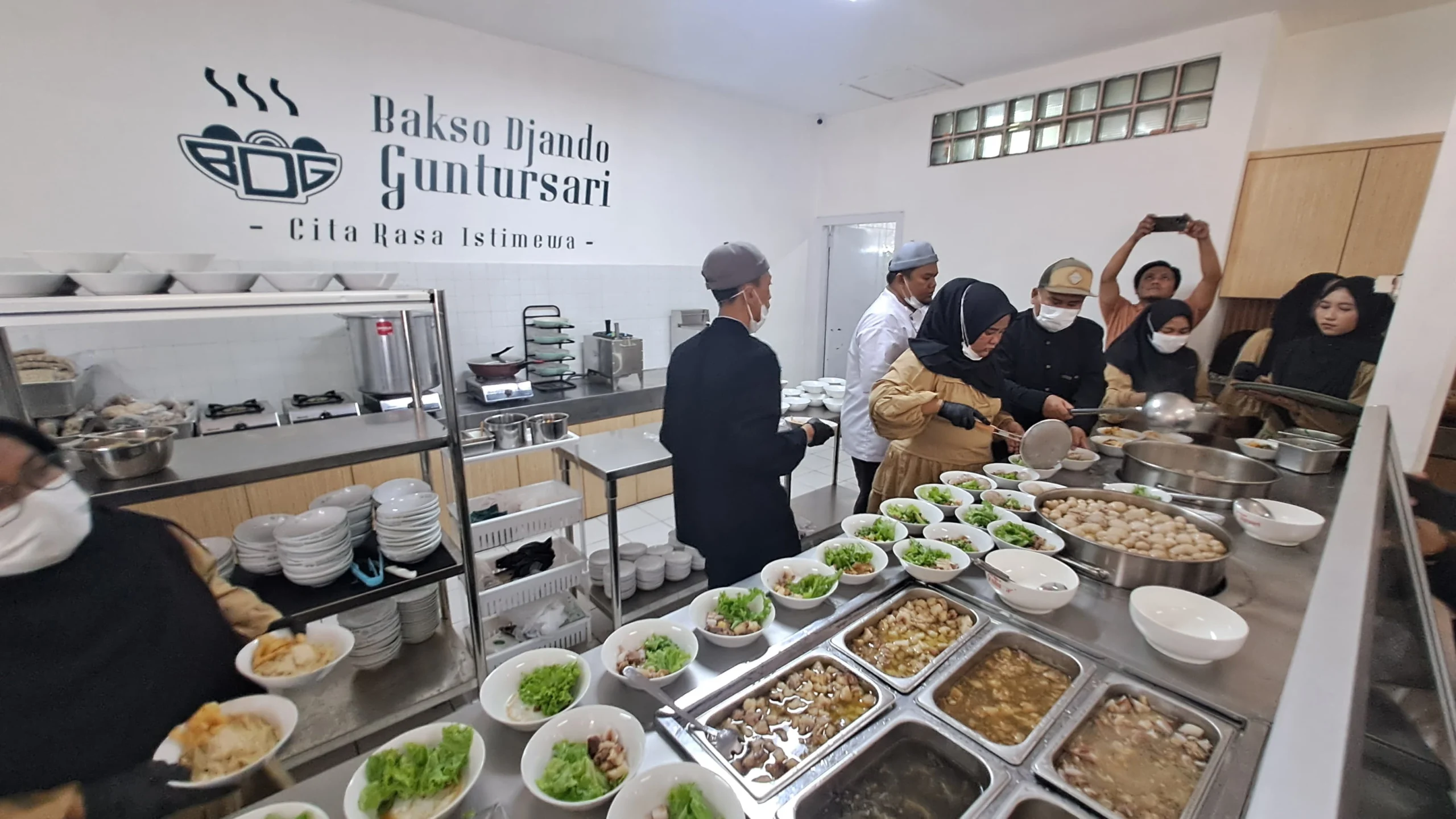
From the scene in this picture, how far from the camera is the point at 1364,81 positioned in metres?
3.04

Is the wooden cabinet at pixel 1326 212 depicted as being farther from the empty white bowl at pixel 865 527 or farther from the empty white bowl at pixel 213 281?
the empty white bowl at pixel 213 281

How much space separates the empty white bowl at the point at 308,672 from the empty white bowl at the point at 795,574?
104cm

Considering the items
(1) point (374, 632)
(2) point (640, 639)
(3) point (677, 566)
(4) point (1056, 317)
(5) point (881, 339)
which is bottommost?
(3) point (677, 566)

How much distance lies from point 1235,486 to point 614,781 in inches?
76.7

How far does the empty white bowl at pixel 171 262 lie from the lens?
1.27 m

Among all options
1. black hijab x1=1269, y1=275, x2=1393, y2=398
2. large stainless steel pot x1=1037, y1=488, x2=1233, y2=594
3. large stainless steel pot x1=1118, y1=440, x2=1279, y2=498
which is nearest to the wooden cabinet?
black hijab x1=1269, y1=275, x2=1393, y2=398

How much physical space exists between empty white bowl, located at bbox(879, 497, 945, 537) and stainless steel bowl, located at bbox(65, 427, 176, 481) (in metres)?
1.89

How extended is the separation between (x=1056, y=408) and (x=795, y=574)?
1474 millimetres

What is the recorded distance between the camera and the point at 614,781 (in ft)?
2.69

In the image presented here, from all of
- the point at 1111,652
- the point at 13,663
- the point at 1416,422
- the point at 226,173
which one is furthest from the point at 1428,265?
the point at 226,173

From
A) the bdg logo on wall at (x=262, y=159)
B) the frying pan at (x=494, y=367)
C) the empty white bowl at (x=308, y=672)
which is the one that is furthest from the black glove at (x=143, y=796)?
the bdg logo on wall at (x=262, y=159)

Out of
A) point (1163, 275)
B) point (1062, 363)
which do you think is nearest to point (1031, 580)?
point (1062, 363)

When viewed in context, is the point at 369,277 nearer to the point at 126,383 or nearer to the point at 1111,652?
the point at 1111,652

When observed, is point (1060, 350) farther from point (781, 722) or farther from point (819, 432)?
point (781, 722)
